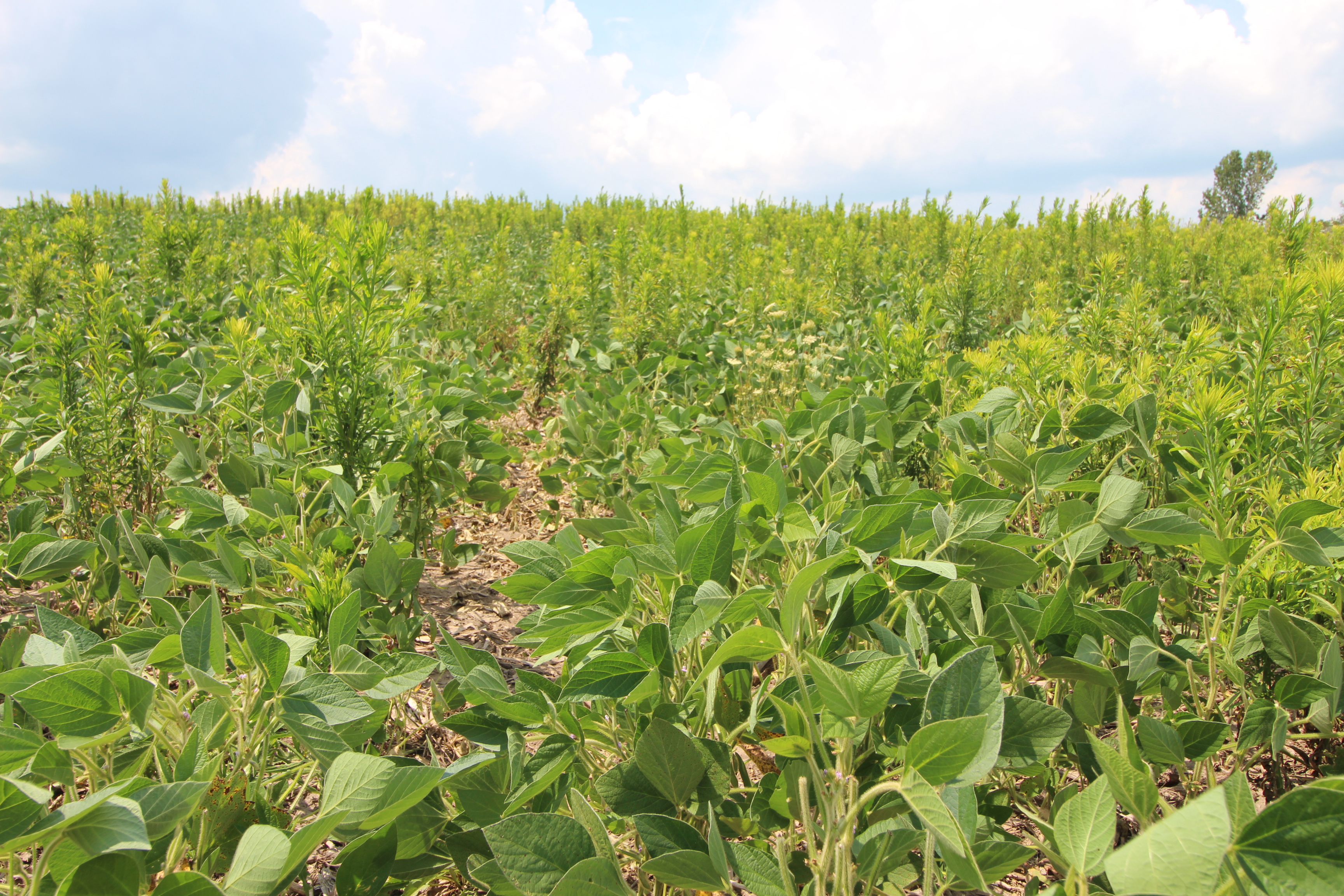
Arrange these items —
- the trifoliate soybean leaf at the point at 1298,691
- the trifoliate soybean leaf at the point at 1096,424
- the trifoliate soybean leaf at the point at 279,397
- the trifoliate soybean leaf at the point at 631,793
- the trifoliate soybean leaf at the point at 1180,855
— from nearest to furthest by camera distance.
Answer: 1. the trifoliate soybean leaf at the point at 1180,855
2. the trifoliate soybean leaf at the point at 631,793
3. the trifoliate soybean leaf at the point at 1298,691
4. the trifoliate soybean leaf at the point at 1096,424
5. the trifoliate soybean leaf at the point at 279,397

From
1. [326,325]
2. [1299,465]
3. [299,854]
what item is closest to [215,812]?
[299,854]

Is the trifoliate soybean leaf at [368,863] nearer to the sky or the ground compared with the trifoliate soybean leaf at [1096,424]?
nearer to the ground

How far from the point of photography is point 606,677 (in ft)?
3.17

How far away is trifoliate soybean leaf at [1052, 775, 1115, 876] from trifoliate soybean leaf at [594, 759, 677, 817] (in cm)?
46

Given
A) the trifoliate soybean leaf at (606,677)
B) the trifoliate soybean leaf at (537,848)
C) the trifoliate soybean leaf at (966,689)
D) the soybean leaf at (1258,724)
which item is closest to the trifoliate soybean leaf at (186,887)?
the trifoliate soybean leaf at (537,848)

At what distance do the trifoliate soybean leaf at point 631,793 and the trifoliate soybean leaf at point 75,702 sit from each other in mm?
602

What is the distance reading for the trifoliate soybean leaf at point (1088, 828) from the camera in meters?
0.68

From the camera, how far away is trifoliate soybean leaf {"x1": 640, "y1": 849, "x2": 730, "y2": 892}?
0.73 meters

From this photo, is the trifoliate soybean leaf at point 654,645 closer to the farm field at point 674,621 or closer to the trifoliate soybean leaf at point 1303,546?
the farm field at point 674,621

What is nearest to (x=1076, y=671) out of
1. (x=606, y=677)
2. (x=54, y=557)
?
(x=606, y=677)

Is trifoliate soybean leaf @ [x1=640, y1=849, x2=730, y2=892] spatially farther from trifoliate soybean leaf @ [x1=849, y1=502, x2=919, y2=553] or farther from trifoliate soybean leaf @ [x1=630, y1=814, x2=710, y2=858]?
trifoliate soybean leaf @ [x1=849, y1=502, x2=919, y2=553]

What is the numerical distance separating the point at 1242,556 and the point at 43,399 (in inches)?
135

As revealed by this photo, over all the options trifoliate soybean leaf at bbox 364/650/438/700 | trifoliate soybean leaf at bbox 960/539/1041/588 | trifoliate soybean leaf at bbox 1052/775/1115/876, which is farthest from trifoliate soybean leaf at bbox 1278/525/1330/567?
trifoliate soybean leaf at bbox 364/650/438/700

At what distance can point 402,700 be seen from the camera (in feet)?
5.66
